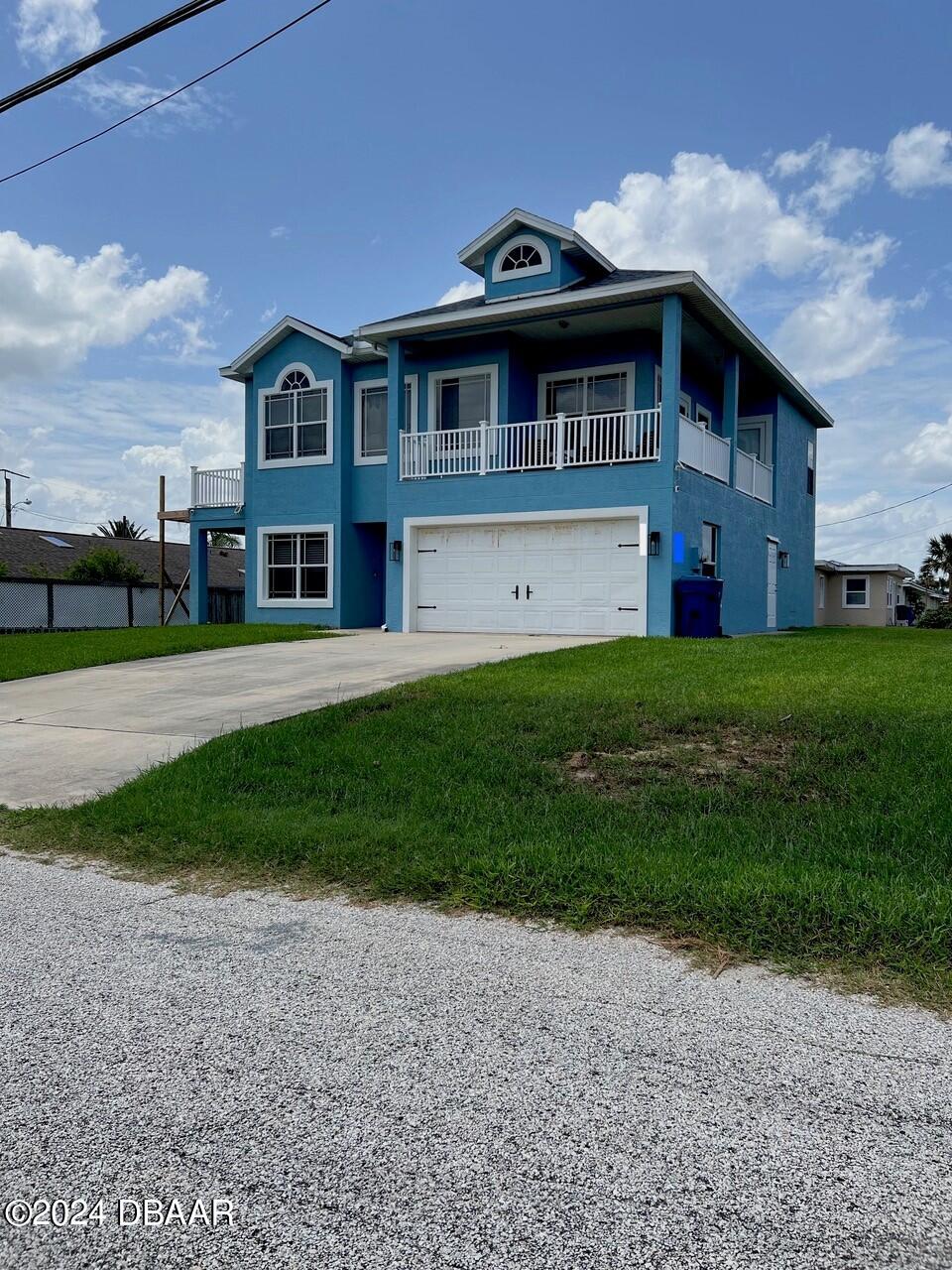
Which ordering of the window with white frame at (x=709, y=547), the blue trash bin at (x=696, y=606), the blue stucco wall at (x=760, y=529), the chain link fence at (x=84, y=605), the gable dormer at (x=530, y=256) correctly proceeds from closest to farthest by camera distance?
the blue trash bin at (x=696, y=606) → the blue stucco wall at (x=760, y=529) → the window with white frame at (x=709, y=547) → the gable dormer at (x=530, y=256) → the chain link fence at (x=84, y=605)

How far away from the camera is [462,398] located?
741 inches

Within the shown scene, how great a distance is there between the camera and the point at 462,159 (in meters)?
→ 16.6

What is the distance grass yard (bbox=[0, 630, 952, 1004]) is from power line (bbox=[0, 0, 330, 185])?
21.5ft

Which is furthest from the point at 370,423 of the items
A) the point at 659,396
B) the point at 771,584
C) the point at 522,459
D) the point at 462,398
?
the point at 771,584

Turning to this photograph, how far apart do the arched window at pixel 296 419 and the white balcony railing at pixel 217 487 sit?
1353mm

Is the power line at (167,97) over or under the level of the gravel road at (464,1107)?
over

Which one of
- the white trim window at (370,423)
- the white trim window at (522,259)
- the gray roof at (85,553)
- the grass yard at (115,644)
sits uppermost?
the white trim window at (522,259)

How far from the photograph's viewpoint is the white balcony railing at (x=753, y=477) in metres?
19.1

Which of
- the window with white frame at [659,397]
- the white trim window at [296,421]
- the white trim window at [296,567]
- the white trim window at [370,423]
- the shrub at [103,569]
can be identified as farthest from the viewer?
the shrub at [103,569]

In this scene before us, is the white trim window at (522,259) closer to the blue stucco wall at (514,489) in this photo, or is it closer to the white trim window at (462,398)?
the blue stucco wall at (514,489)

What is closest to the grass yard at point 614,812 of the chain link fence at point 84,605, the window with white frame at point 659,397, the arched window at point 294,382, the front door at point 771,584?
the window with white frame at point 659,397

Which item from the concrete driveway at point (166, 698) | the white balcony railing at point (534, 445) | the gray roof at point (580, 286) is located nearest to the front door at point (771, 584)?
the white balcony railing at point (534, 445)

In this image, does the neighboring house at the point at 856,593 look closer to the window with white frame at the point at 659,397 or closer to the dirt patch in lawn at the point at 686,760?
the window with white frame at the point at 659,397

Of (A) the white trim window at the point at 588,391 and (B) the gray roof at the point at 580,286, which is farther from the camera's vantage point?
(A) the white trim window at the point at 588,391
